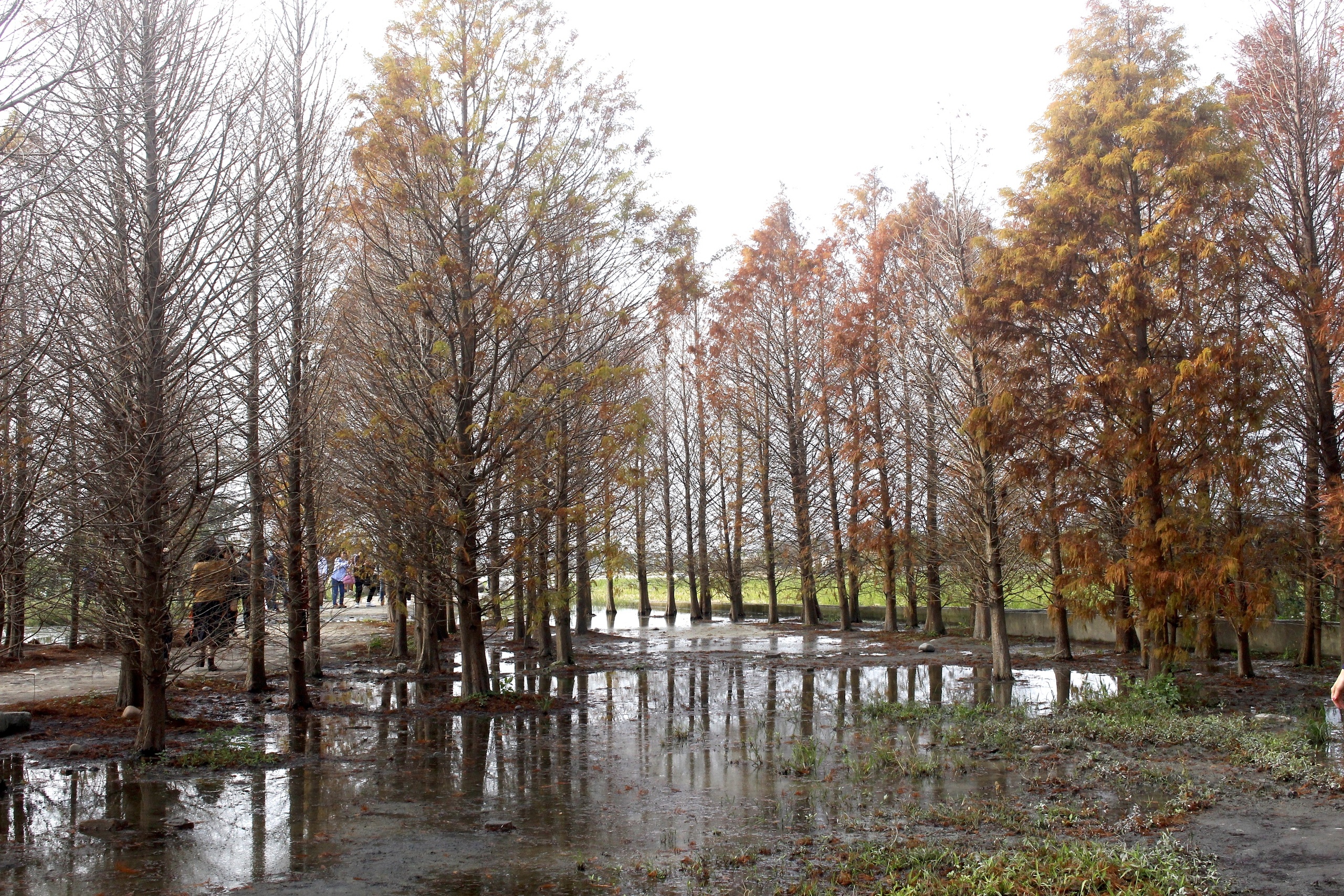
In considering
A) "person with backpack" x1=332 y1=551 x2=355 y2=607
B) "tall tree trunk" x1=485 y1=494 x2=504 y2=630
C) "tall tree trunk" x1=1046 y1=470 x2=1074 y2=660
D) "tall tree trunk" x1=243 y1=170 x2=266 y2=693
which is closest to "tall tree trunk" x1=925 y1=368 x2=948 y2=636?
"tall tree trunk" x1=1046 y1=470 x2=1074 y2=660

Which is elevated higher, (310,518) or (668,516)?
(668,516)

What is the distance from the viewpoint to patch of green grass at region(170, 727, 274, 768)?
847 centimetres

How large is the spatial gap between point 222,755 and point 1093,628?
20767 mm

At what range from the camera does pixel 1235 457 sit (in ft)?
38.6

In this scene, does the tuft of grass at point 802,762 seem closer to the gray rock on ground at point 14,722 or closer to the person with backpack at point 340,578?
the gray rock on ground at point 14,722

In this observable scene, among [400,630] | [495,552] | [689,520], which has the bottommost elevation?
[400,630]

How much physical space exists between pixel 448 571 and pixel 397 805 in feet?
15.5

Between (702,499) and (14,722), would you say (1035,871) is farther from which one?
(702,499)

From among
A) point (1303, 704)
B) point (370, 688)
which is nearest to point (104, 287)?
point (370, 688)

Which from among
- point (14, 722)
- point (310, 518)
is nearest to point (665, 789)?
point (310, 518)

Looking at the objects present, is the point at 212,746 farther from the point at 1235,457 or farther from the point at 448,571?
the point at 1235,457

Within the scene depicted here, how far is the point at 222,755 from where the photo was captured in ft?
28.4

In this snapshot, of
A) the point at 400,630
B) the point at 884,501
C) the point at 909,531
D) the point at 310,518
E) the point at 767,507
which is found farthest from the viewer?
the point at 767,507

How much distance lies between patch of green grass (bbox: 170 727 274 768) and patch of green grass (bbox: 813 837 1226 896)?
586cm
